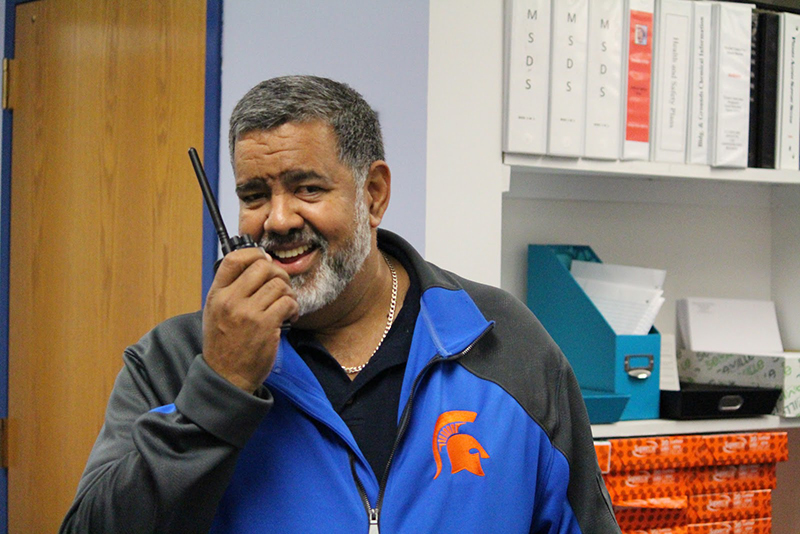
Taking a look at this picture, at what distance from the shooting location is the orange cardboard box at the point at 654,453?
65.3 inches

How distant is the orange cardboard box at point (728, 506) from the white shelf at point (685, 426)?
140 millimetres

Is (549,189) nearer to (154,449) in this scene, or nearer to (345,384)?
(345,384)

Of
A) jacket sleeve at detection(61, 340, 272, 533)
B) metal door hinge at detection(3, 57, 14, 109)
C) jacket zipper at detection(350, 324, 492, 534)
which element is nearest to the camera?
jacket sleeve at detection(61, 340, 272, 533)

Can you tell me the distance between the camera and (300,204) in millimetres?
1041

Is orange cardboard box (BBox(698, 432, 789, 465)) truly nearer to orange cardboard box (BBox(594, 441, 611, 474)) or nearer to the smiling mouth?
orange cardboard box (BBox(594, 441, 611, 474))

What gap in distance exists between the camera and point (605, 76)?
1.67m

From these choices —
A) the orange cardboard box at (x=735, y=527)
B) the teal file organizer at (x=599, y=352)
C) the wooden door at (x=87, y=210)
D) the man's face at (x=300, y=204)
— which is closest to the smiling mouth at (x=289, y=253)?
the man's face at (x=300, y=204)

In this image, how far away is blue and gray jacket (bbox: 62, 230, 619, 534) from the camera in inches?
33.5

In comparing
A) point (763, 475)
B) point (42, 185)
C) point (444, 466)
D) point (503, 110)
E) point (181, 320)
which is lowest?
point (763, 475)

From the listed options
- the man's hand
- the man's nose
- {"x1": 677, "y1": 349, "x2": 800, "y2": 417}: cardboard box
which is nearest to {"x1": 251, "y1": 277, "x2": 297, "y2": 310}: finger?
the man's hand

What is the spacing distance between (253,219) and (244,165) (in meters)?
0.07

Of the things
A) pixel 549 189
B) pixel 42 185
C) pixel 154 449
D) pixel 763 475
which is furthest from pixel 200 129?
pixel 763 475

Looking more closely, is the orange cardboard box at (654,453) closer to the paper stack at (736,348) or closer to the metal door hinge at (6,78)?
the paper stack at (736,348)

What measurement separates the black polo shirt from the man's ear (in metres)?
0.18
